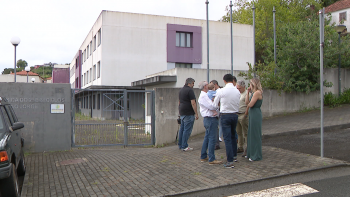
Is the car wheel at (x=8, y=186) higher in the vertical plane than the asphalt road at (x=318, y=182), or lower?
higher

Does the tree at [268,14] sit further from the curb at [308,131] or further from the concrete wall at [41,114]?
the concrete wall at [41,114]

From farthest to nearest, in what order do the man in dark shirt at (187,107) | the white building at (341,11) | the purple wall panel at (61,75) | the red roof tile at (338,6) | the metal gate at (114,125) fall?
the red roof tile at (338,6), the white building at (341,11), the purple wall panel at (61,75), the metal gate at (114,125), the man in dark shirt at (187,107)

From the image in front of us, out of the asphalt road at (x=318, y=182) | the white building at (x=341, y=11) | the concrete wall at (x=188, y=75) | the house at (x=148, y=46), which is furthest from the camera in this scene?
the white building at (x=341, y=11)

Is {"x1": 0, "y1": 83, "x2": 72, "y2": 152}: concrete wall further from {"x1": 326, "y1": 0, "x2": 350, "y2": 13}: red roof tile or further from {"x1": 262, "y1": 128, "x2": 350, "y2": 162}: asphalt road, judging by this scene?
{"x1": 326, "y1": 0, "x2": 350, "y2": 13}: red roof tile

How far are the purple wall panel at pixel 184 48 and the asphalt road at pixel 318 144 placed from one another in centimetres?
2129

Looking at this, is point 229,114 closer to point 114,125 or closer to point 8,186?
point 8,186

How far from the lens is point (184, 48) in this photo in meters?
30.5

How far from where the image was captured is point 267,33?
131 feet

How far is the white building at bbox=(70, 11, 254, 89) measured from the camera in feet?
91.1

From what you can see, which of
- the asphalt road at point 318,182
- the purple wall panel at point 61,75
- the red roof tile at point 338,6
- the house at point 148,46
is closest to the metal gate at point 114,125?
the asphalt road at point 318,182

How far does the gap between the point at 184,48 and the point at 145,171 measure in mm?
25009

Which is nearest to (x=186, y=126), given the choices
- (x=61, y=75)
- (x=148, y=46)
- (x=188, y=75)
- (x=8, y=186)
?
(x=8, y=186)

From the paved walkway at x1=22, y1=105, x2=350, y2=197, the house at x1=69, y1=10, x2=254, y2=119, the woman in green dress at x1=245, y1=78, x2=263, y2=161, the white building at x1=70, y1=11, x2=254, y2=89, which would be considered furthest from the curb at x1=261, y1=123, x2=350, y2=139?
the white building at x1=70, y1=11, x2=254, y2=89

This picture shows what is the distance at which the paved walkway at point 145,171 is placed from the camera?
529 centimetres
